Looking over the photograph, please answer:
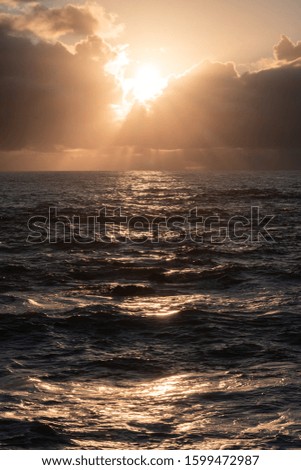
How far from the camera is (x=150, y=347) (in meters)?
14.5

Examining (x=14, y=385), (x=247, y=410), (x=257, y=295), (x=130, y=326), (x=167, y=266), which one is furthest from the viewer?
(x=167, y=266)

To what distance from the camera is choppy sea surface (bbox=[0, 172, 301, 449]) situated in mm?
9570

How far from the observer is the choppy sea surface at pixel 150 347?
957cm

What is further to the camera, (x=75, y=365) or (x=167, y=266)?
(x=167, y=266)

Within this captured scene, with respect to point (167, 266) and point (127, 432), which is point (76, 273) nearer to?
point (167, 266)

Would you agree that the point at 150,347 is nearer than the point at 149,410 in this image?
No

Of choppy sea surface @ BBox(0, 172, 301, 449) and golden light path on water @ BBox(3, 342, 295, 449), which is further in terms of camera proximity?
choppy sea surface @ BBox(0, 172, 301, 449)

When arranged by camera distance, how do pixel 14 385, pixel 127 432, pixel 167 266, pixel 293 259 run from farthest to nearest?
pixel 293 259 < pixel 167 266 < pixel 14 385 < pixel 127 432

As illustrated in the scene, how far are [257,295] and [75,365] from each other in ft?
29.6

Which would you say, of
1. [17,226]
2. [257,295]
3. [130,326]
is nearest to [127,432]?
[130,326]

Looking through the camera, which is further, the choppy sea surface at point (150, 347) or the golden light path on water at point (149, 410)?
the choppy sea surface at point (150, 347)

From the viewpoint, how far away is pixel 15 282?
22094 mm
